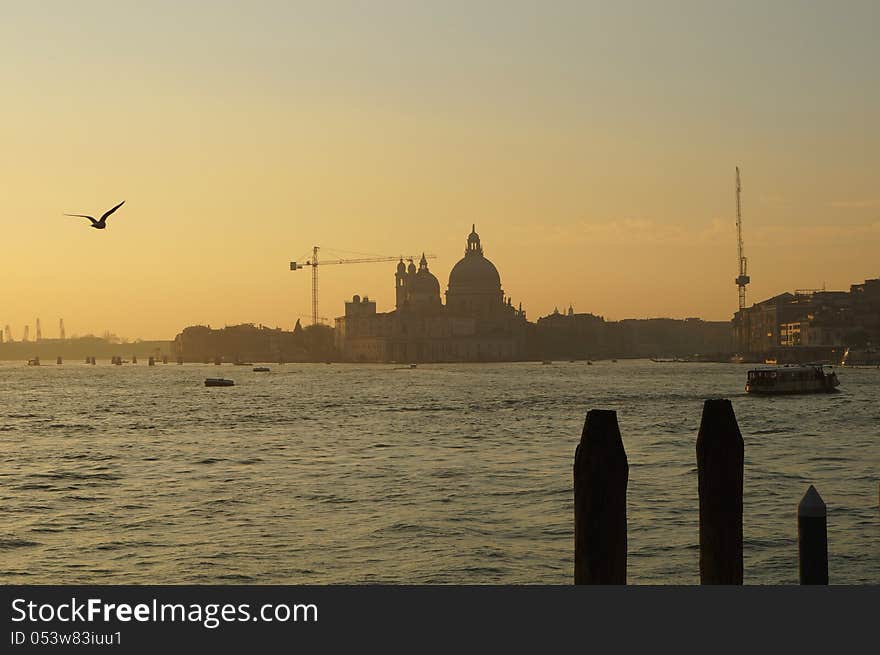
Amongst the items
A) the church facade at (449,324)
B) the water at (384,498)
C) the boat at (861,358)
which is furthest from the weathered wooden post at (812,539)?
the church facade at (449,324)

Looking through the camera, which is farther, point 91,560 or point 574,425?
point 574,425

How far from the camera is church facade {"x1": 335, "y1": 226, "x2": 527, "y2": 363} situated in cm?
17225

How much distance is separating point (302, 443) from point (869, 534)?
17894 millimetres

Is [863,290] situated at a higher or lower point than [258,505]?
higher

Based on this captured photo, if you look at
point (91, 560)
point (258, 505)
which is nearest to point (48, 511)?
point (258, 505)

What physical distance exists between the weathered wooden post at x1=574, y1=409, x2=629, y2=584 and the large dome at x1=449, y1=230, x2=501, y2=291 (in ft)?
556

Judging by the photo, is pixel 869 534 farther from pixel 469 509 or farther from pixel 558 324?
pixel 558 324

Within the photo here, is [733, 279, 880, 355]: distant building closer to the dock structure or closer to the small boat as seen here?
the small boat

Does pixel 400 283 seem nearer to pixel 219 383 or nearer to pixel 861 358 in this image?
pixel 861 358

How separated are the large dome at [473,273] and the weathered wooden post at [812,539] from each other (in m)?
169

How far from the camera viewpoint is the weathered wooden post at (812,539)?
→ 7.38 m

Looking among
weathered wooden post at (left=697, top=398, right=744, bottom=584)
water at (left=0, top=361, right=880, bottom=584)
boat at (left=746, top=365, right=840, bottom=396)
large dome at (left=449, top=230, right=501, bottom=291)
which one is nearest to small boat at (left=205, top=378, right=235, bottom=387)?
boat at (left=746, top=365, right=840, bottom=396)
